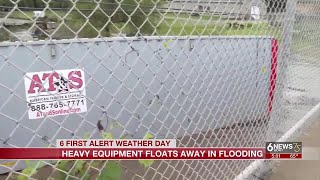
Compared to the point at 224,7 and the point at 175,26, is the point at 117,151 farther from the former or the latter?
the point at 224,7

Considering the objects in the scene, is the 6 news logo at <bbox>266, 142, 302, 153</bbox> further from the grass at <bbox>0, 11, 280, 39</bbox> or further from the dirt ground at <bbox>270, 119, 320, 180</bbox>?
the grass at <bbox>0, 11, 280, 39</bbox>

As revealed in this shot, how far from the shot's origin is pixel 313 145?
4066mm

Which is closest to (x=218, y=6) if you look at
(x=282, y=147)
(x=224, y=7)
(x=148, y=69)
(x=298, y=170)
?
(x=224, y=7)

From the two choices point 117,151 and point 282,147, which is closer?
point 117,151

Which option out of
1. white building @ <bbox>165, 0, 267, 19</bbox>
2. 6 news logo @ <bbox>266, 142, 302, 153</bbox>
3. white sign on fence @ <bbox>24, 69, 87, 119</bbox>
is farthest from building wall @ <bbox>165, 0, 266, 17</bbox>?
6 news logo @ <bbox>266, 142, 302, 153</bbox>

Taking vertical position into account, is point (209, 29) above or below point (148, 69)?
above

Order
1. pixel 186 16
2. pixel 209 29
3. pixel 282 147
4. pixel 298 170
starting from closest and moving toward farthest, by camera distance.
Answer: pixel 186 16 < pixel 209 29 < pixel 282 147 < pixel 298 170

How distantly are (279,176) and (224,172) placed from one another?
626 mm

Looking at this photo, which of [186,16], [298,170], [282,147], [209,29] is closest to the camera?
[186,16]

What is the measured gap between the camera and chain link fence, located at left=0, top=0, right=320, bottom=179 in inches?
A: 63.2

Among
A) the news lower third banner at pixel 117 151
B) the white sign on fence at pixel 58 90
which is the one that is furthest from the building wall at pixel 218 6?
the news lower third banner at pixel 117 151

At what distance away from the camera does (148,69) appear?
2357 millimetres

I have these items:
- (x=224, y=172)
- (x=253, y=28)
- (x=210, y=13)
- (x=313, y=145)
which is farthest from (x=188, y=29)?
(x=313, y=145)

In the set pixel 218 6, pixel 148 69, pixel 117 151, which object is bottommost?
pixel 117 151
